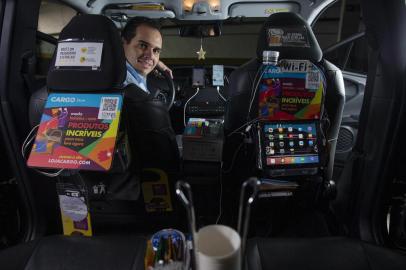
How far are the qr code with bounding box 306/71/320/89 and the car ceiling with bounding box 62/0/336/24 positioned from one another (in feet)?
3.83

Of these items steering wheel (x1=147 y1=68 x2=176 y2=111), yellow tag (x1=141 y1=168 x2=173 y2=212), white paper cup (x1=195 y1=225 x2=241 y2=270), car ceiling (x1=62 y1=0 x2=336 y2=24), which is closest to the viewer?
white paper cup (x1=195 y1=225 x2=241 y2=270)

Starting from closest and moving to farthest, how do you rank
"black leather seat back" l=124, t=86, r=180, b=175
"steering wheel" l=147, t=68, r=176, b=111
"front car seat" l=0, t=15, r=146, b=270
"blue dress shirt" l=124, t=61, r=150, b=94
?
"front car seat" l=0, t=15, r=146, b=270 → "black leather seat back" l=124, t=86, r=180, b=175 → "blue dress shirt" l=124, t=61, r=150, b=94 → "steering wheel" l=147, t=68, r=176, b=111

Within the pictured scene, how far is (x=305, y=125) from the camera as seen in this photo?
135cm

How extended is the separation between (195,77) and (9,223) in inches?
75.3

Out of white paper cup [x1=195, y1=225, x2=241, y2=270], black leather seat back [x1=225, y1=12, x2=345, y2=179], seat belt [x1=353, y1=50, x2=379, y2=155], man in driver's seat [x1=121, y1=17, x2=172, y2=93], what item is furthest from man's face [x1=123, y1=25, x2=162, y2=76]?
white paper cup [x1=195, y1=225, x2=241, y2=270]

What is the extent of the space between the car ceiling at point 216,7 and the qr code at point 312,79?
1.17 metres

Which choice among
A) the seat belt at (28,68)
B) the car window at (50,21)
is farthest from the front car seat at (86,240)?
the car window at (50,21)

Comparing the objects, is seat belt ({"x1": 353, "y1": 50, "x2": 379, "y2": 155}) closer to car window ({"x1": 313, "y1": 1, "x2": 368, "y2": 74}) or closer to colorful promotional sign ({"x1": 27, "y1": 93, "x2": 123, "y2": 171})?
colorful promotional sign ({"x1": 27, "y1": 93, "x2": 123, "y2": 171})

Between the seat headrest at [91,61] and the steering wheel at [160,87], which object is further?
the steering wheel at [160,87]

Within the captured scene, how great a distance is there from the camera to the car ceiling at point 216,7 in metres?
2.23

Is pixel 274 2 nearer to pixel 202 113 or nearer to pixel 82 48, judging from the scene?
pixel 202 113

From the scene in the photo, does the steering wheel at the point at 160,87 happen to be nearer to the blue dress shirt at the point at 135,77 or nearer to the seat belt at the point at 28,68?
the blue dress shirt at the point at 135,77

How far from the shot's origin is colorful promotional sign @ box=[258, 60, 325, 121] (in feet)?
4.23

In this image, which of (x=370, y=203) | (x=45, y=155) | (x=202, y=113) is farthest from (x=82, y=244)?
(x=202, y=113)
